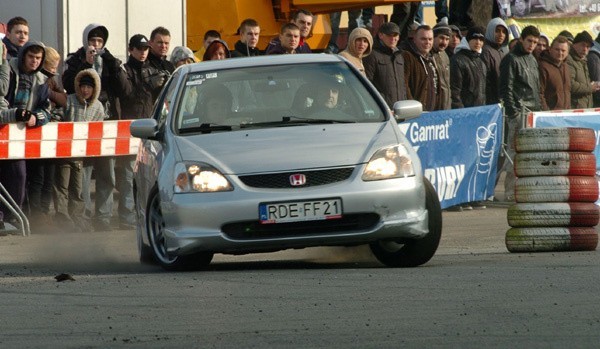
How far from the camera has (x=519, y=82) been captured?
72.9ft

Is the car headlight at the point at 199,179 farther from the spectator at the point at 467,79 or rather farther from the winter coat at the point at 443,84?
the spectator at the point at 467,79

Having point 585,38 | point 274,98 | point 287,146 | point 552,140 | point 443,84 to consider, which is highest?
point 274,98

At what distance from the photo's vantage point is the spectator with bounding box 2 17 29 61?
17.9 m

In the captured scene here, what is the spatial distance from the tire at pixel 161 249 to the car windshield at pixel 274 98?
60 cm

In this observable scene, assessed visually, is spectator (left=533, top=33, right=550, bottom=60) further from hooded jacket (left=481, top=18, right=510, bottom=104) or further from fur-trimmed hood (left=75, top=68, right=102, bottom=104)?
fur-trimmed hood (left=75, top=68, right=102, bottom=104)

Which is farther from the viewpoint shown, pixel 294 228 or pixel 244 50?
pixel 244 50

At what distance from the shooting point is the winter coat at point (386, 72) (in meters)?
19.8

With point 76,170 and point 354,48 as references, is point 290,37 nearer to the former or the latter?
point 354,48

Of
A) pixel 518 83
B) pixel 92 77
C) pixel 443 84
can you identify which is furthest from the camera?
pixel 518 83

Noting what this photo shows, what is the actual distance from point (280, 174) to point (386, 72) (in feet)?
27.7

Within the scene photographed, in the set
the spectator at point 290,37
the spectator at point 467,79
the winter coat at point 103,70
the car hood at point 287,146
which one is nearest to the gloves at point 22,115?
the winter coat at point 103,70

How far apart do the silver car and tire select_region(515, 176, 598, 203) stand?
188 centimetres

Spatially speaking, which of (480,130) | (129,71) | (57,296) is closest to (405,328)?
(57,296)

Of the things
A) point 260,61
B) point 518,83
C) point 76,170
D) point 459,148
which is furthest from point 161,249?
point 518,83
